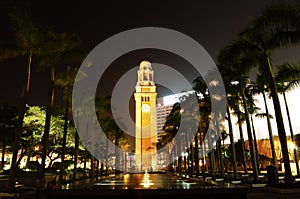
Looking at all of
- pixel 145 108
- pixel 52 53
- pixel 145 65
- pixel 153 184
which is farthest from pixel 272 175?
pixel 145 65

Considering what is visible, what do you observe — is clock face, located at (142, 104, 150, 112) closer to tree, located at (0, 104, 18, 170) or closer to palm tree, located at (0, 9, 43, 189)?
tree, located at (0, 104, 18, 170)

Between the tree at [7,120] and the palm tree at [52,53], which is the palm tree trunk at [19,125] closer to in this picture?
the palm tree at [52,53]

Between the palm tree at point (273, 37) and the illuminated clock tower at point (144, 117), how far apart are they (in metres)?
86.3

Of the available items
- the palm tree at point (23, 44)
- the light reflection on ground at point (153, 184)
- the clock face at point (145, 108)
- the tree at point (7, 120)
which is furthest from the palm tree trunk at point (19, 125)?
the clock face at point (145, 108)

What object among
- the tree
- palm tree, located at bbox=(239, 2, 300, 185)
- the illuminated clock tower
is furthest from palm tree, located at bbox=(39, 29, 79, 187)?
the illuminated clock tower

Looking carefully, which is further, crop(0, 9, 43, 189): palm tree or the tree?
the tree

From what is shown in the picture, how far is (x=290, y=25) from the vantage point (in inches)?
651

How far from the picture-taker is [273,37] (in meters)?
18.2

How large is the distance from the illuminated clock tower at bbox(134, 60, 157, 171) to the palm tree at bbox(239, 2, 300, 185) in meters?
86.3

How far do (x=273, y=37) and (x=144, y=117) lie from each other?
308 feet

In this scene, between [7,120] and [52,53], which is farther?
[7,120]

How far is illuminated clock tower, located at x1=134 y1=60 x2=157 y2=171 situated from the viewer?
106 meters

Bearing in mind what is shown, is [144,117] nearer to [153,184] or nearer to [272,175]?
[153,184]

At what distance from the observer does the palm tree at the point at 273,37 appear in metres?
16.4
